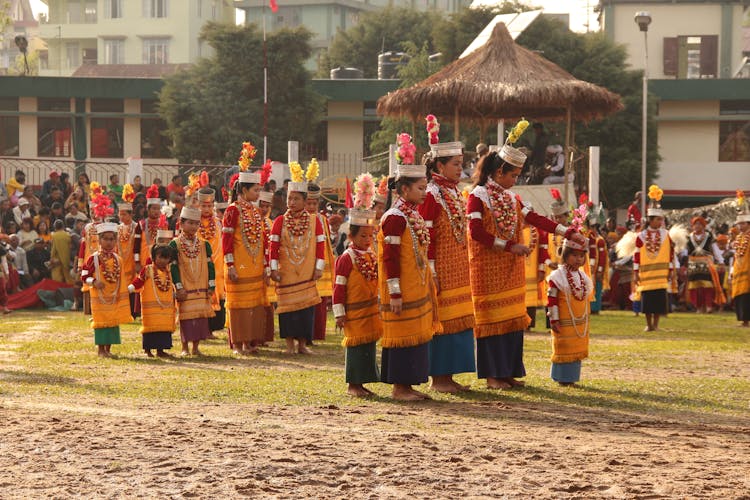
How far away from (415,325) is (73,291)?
1469 cm

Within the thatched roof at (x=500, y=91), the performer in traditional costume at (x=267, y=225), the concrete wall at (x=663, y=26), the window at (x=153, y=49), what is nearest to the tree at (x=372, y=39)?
the concrete wall at (x=663, y=26)

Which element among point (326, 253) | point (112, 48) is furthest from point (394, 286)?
point (112, 48)

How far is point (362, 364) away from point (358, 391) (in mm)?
222

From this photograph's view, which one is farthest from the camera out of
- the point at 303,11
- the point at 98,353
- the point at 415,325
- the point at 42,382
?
the point at 303,11

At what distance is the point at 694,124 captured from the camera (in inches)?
1774

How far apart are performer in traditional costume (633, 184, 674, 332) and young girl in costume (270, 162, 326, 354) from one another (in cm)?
612

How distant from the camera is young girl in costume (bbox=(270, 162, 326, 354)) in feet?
45.6

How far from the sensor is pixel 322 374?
1205cm

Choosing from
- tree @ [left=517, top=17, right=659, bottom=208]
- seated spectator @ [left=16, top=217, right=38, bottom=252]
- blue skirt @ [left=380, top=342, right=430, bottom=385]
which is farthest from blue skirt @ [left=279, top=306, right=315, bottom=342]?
tree @ [left=517, top=17, right=659, bottom=208]

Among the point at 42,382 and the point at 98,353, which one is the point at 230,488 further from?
the point at 98,353

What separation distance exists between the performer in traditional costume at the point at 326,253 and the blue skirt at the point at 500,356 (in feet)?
12.9

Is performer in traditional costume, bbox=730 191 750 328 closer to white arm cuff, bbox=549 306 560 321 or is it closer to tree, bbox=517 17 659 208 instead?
white arm cuff, bbox=549 306 560 321

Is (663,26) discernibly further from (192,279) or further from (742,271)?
(192,279)

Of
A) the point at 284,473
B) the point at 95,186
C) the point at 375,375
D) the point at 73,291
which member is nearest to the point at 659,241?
the point at 95,186
